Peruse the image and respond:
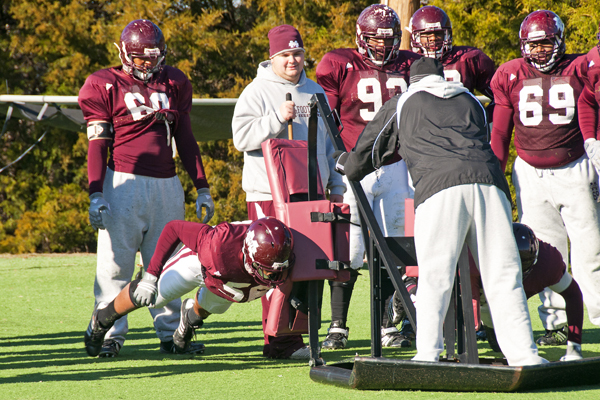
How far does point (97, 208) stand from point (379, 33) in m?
2.11

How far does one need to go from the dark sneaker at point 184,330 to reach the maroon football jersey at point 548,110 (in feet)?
7.94

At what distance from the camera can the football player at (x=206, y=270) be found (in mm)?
3594

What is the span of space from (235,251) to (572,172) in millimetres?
2380

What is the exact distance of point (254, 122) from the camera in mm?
4379

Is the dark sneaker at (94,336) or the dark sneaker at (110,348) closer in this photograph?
the dark sneaker at (94,336)

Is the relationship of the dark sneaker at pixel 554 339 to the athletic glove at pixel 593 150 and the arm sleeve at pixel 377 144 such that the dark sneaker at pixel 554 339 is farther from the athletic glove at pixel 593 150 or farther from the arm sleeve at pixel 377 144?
the arm sleeve at pixel 377 144

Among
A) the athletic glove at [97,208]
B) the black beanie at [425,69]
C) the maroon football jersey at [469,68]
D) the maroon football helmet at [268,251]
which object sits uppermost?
the maroon football jersey at [469,68]

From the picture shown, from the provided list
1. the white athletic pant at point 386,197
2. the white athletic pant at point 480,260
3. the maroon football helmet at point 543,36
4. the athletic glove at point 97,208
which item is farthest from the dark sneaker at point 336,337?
the maroon football helmet at point 543,36

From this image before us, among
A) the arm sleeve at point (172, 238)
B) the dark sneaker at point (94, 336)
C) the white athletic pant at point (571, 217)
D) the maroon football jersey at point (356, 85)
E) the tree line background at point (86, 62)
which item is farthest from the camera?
the tree line background at point (86, 62)

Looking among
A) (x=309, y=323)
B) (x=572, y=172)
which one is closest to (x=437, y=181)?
(x=309, y=323)

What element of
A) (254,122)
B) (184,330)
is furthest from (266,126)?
(184,330)

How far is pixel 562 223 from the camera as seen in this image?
4.91 metres

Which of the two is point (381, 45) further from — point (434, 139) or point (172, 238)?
point (172, 238)

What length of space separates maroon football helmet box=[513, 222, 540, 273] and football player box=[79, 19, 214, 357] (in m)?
2.14
